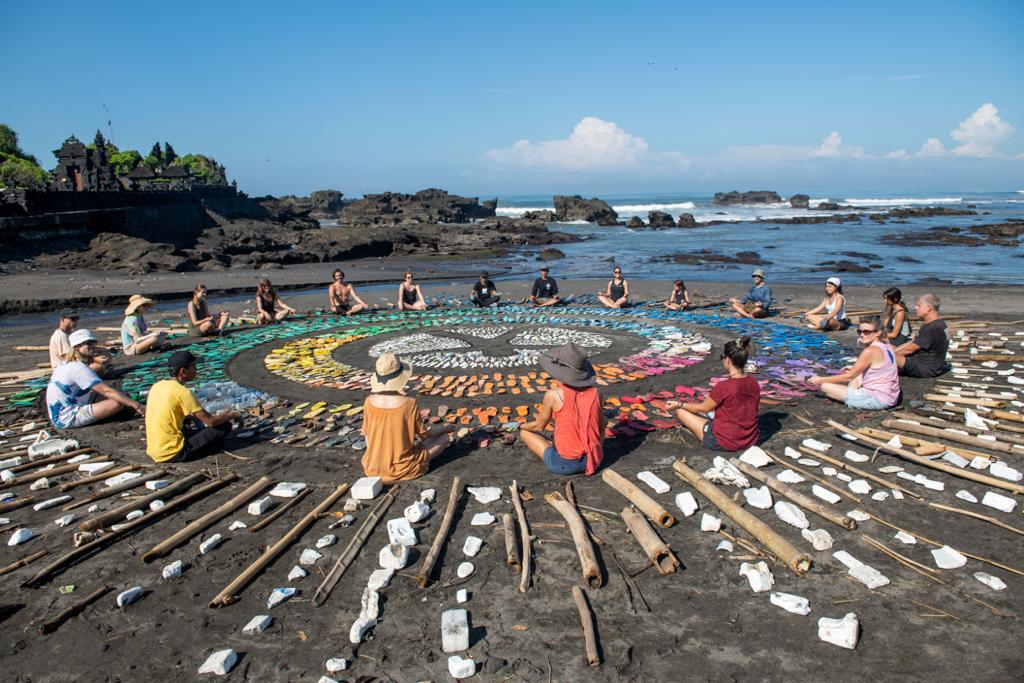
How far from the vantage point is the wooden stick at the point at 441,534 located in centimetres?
524

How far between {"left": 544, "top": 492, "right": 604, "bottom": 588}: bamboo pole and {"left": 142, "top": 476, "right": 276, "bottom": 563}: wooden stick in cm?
314

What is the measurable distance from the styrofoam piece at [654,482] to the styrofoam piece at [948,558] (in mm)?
2366

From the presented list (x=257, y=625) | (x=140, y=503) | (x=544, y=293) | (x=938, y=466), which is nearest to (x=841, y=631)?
(x=938, y=466)

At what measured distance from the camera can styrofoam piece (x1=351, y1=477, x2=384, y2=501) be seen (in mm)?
6543

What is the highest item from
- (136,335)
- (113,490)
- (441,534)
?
(136,335)

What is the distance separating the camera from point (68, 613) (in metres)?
4.88

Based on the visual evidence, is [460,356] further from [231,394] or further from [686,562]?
[686,562]

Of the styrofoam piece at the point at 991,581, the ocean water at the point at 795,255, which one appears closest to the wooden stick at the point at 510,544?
the styrofoam piece at the point at 991,581

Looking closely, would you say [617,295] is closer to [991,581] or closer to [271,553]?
[991,581]

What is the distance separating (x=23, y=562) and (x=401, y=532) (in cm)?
326

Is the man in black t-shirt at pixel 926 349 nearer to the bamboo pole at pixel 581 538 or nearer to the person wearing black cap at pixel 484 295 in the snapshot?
the bamboo pole at pixel 581 538

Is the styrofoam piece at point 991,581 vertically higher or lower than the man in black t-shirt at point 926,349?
lower

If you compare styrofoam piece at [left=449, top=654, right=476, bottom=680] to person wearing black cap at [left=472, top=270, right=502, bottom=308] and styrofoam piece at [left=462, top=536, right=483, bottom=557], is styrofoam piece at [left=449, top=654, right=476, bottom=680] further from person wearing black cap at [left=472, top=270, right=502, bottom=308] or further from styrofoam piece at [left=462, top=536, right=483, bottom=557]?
person wearing black cap at [left=472, top=270, right=502, bottom=308]

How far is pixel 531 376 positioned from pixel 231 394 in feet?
16.9
